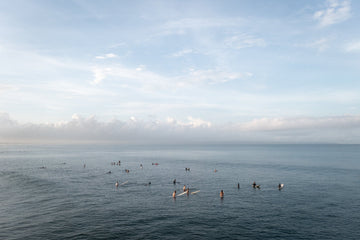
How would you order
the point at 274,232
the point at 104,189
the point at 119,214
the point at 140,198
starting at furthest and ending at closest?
the point at 104,189, the point at 140,198, the point at 119,214, the point at 274,232

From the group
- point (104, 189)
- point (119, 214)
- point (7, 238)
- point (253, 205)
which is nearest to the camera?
point (7, 238)

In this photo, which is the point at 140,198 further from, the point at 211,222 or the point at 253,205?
the point at 253,205

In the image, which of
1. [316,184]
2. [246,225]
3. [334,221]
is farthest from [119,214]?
[316,184]

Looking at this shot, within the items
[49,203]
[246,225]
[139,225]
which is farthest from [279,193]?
[49,203]

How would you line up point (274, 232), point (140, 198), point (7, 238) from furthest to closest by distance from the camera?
point (140, 198) < point (274, 232) < point (7, 238)

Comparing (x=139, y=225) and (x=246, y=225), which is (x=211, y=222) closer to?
(x=246, y=225)

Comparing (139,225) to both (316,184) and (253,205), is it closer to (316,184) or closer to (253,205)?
(253,205)

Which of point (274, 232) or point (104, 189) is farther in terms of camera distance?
point (104, 189)

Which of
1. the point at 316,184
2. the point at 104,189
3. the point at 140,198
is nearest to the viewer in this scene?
the point at 140,198

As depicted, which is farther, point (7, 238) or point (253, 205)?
point (253, 205)
